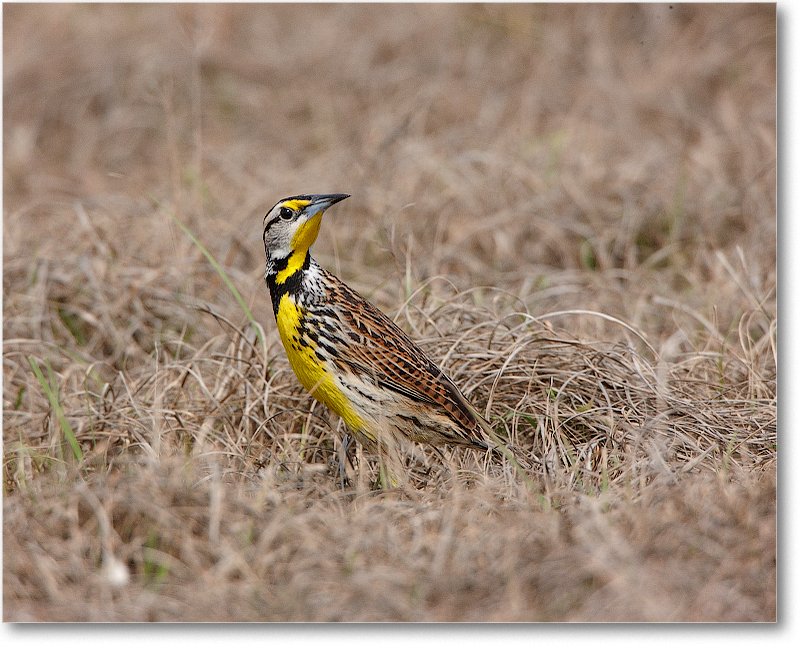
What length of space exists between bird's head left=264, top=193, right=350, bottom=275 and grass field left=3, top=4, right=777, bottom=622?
2.38 ft

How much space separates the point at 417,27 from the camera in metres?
9.12

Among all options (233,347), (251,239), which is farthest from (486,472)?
(251,239)

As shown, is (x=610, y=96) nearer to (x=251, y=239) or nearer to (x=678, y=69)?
(x=678, y=69)

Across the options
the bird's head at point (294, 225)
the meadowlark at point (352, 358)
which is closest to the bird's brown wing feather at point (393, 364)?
the meadowlark at point (352, 358)

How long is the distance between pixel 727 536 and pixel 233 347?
8.47 feet

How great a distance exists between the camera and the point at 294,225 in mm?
3844

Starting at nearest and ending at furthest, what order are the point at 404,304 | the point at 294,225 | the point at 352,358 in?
the point at 352,358, the point at 294,225, the point at 404,304

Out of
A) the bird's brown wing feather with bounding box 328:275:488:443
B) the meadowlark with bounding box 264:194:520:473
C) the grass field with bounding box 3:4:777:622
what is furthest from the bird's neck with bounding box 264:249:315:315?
the grass field with bounding box 3:4:777:622

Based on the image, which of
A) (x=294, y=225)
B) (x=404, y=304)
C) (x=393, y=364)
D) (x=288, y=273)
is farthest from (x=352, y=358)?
(x=404, y=304)

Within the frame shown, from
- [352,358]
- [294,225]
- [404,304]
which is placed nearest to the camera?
[352,358]

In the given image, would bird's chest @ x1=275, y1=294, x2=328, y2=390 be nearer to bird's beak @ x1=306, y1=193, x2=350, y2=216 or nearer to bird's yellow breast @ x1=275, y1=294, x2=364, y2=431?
bird's yellow breast @ x1=275, y1=294, x2=364, y2=431

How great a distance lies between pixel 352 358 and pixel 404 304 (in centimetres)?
90

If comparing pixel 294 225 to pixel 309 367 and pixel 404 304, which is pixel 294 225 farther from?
pixel 404 304

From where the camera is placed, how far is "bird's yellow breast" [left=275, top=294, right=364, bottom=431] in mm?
3693
